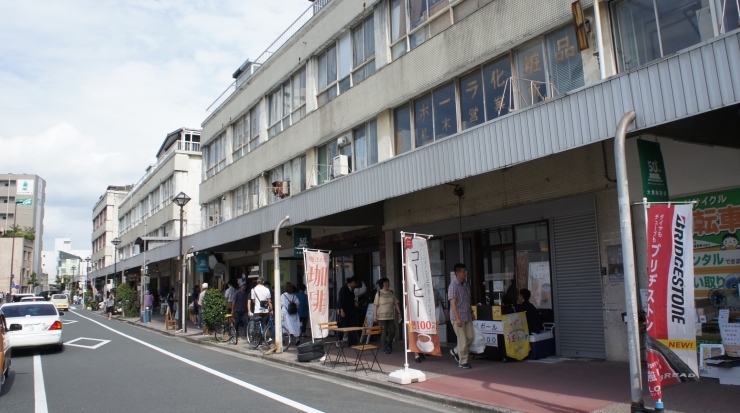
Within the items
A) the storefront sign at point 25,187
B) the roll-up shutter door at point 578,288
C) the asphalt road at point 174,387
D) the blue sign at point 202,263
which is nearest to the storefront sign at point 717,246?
the roll-up shutter door at point 578,288

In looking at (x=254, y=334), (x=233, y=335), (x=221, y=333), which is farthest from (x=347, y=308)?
(x=221, y=333)

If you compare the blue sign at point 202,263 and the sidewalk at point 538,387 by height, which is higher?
the blue sign at point 202,263

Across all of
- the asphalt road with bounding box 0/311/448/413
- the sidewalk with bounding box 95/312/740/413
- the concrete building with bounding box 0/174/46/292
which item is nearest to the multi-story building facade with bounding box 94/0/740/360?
the sidewalk with bounding box 95/312/740/413

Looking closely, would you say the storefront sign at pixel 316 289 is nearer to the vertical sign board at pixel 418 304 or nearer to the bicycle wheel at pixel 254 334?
the vertical sign board at pixel 418 304

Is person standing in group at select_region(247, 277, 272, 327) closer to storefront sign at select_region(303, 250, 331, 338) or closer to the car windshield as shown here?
storefront sign at select_region(303, 250, 331, 338)

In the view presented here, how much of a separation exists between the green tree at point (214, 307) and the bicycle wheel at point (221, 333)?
1.48 feet

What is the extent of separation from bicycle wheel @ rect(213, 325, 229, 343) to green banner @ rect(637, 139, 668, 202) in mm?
15287

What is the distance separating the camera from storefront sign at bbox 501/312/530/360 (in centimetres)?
1155

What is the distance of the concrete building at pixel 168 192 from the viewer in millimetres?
40000

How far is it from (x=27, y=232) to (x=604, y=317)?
11059cm

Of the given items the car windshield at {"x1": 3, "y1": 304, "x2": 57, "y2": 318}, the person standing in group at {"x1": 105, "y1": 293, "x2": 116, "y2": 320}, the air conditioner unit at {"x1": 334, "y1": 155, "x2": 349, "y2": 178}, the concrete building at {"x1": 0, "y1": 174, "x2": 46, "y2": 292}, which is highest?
the concrete building at {"x1": 0, "y1": 174, "x2": 46, "y2": 292}

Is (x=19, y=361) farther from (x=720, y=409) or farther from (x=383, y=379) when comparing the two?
(x=720, y=409)

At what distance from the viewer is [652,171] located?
7.31 metres

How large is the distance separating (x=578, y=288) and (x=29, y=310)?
14.9 m
